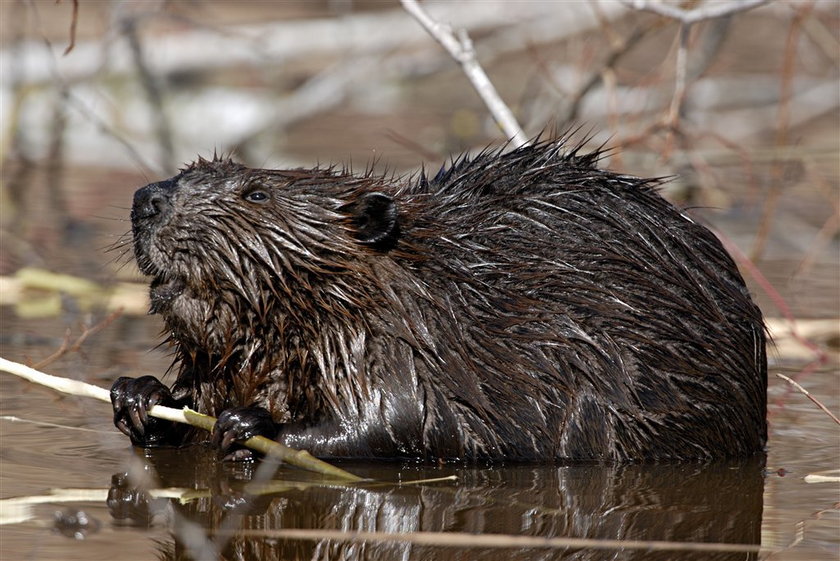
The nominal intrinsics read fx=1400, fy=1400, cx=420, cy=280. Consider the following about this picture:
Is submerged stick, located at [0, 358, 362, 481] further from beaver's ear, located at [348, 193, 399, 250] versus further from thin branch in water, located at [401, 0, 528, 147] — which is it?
thin branch in water, located at [401, 0, 528, 147]

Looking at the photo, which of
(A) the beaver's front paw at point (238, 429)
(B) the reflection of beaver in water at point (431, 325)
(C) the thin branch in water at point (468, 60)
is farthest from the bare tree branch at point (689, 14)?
(A) the beaver's front paw at point (238, 429)

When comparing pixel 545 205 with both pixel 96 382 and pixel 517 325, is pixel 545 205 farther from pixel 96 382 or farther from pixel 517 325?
pixel 96 382

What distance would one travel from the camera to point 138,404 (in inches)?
143

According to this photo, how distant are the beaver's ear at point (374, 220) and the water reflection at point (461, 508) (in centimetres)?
59

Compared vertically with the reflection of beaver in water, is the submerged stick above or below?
below

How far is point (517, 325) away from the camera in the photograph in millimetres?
3717

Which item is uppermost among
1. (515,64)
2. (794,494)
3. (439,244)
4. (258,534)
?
(515,64)

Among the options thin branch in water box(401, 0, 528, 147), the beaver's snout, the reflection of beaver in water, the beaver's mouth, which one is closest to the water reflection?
the reflection of beaver in water

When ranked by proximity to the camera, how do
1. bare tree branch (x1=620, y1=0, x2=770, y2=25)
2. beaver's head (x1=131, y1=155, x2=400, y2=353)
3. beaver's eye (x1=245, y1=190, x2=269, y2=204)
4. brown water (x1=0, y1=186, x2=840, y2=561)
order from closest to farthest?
brown water (x1=0, y1=186, x2=840, y2=561), beaver's head (x1=131, y1=155, x2=400, y2=353), beaver's eye (x1=245, y1=190, x2=269, y2=204), bare tree branch (x1=620, y1=0, x2=770, y2=25)

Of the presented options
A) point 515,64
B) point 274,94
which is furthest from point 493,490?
point 515,64

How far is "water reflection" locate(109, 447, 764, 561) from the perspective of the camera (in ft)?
9.47

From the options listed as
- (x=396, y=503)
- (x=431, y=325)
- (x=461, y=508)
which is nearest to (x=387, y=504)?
(x=396, y=503)

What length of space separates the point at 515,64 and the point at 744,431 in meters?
9.13

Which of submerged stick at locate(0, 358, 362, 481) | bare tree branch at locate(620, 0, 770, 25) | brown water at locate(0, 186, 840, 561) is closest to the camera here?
brown water at locate(0, 186, 840, 561)
